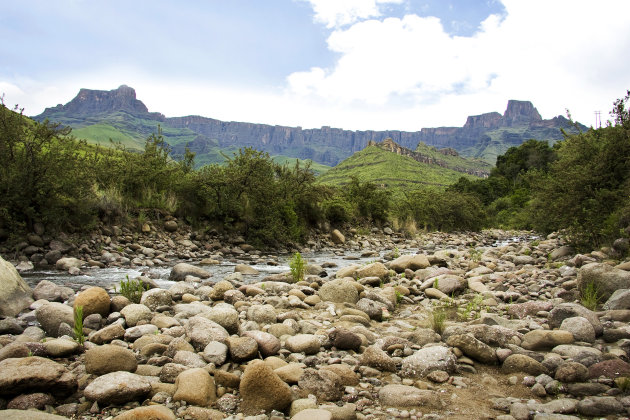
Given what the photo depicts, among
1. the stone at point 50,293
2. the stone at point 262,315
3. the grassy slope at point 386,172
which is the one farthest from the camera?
the grassy slope at point 386,172

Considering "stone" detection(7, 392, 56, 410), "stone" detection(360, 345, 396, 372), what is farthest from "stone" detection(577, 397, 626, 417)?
"stone" detection(7, 392, 56, 410)

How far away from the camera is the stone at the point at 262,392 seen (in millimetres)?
3557

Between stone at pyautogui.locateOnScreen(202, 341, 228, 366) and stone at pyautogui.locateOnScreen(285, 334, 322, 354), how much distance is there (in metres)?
0.92

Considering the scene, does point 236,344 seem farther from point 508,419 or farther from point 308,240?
point 308,240

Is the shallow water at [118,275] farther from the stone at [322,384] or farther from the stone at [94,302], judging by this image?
the stone at [322,384]

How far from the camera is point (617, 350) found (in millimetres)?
4723

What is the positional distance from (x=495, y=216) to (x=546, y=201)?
4338 centimetres

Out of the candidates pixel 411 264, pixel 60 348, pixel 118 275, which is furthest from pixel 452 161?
pixel 60 348

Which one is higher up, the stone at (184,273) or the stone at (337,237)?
the stone at (337,237)

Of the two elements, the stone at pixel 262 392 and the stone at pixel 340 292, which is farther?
the stone at pixel 340 292

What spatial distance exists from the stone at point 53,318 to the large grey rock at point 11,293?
4.20ft

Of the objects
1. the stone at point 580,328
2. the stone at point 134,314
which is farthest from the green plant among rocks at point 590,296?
the stone at point 134,314

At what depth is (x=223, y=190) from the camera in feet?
64.0

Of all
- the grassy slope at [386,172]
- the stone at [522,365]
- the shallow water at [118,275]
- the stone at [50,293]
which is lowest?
the shallow water at [118,275]
